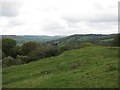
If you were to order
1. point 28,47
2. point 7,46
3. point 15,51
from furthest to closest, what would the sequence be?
point 28,47
point 15,51
point 7,46

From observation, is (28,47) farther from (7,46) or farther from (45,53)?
(45,53)

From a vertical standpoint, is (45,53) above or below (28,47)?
below

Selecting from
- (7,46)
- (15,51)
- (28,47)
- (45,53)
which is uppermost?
(7,46)

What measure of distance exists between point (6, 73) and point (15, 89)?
11253mm

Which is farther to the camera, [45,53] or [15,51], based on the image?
[15,51]

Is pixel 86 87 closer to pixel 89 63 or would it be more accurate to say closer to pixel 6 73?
pixel 89 63

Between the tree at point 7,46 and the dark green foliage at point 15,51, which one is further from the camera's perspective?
the dark green foliage at point 15,51

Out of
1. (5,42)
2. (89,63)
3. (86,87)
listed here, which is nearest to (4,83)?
(89,63)

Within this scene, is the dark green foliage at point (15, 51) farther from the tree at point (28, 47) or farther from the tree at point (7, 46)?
the tree at point (28, 47)

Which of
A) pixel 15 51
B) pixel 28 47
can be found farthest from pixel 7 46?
pixel 28 47

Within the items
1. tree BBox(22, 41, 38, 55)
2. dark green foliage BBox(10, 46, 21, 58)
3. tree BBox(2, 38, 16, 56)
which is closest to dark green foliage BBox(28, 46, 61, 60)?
tree BBox(22, 41, 38, 55)

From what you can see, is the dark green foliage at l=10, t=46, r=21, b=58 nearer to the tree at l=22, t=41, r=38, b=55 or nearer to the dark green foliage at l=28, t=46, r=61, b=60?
the tree at l=22, t=41, r=38, b=55

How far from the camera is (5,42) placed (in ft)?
305

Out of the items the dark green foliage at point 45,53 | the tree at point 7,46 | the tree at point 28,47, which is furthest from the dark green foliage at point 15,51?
the dark green foliage at point 45,53
